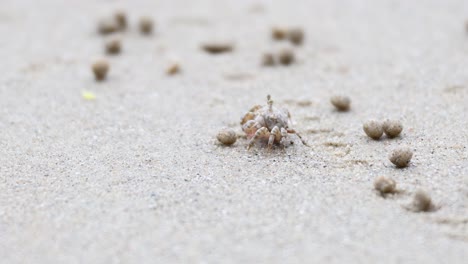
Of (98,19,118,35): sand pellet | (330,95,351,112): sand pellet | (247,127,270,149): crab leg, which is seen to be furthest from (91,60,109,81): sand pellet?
(330,95,351,112): sand pellet

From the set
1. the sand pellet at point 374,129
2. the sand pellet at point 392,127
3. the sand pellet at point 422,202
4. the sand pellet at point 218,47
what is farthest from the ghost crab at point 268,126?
the sand pellet at point 218,47

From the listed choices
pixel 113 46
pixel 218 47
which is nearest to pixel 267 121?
pixel 218 47

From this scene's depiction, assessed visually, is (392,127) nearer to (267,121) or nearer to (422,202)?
(267,121)

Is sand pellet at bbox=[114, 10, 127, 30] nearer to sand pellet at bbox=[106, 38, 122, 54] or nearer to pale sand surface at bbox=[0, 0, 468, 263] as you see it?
pale sand surface at bbox=[0, 0, 468, 263]

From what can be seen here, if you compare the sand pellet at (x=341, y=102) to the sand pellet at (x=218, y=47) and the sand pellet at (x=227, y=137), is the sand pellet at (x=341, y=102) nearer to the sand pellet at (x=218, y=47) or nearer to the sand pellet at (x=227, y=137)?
the sand pellet at (x=227, y=137)

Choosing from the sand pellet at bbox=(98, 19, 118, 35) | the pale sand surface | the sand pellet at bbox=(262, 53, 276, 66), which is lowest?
the pale sand surface

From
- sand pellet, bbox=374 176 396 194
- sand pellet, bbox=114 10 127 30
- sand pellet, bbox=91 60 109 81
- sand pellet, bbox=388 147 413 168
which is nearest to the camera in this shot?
sand pellet, bbox=374 176 396 194
